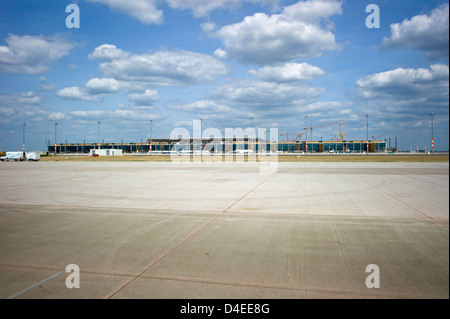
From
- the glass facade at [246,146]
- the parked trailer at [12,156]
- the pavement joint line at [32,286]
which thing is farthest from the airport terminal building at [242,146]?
the pavement joint line at [32,286]

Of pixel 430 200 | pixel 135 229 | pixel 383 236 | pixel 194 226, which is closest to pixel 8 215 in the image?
pixel 135 229

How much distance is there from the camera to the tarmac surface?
14.2 ft

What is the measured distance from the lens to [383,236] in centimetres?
695

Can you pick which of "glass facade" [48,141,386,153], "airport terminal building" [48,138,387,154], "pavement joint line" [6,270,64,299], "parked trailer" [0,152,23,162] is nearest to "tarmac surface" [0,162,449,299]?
"pavement joint line" [6,270,64,299]

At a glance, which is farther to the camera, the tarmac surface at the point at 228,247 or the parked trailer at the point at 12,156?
the parked trailer at the point at 12,156

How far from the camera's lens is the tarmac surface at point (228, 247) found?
4.34 meters

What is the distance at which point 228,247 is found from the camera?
249 inches

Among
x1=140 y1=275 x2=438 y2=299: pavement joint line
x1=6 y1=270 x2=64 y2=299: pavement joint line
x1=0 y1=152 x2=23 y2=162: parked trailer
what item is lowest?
x1=6 y1=270 x2=64 y2=299: pavement joint line

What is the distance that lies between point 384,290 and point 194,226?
496 centimetres

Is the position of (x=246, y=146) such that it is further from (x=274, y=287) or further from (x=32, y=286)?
(x=32, y=286)

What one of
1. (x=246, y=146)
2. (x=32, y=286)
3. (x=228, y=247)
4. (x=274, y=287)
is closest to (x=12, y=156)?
(x=32, y=286)

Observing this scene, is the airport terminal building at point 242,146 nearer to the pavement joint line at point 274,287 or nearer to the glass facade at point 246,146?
the glass facade at point 246,146

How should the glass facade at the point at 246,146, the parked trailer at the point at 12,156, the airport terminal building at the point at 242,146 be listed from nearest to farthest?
the parked trailer at the point at 12,156
the airport terminal building at the point at 242,146
the glass facade at the point at 246,146

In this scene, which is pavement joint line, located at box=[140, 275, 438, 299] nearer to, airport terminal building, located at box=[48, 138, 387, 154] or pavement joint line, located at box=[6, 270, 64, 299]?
pavement joint line, located at box=[6, 270, 64, 299]
